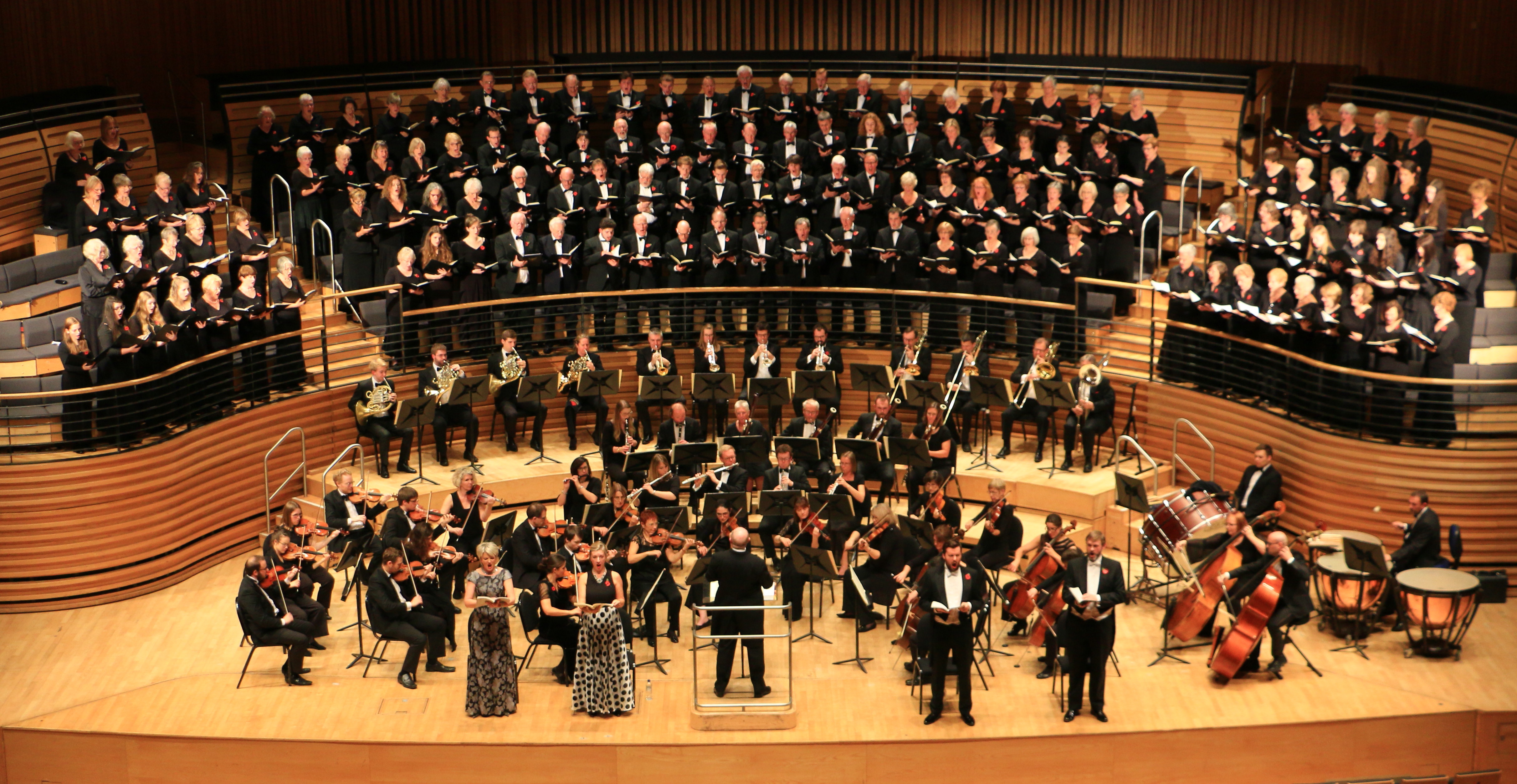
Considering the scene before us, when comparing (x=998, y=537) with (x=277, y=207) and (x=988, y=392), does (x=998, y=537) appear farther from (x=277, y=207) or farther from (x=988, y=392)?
(x=277, y=207)

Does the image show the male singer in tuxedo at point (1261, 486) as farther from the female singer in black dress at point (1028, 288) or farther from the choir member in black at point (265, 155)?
the choir member in black at point (265, 155)

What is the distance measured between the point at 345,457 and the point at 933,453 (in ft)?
15.7

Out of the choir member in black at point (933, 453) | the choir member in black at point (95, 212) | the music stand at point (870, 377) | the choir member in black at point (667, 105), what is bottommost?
the choir member in black at point (933, 453)

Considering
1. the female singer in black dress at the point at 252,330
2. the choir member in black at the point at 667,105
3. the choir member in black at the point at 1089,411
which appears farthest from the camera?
the choir member in black at the point at 667,105

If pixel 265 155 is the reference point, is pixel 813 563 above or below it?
below

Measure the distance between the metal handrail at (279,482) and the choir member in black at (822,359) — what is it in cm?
398

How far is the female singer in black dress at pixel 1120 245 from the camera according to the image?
45.4 feet

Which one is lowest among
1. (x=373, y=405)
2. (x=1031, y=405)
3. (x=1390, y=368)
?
(x=1031, y=405)

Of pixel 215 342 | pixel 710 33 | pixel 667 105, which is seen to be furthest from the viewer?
pixel 710 33

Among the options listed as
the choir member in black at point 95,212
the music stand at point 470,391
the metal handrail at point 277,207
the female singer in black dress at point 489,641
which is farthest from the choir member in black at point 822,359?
the choir member in black at point 95,212

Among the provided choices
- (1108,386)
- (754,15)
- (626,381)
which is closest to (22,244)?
(626,381)

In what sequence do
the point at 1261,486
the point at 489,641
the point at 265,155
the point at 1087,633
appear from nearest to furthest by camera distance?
1. the point at 1087,633
2. the point at 489,641
3. the point at 1261,486
4. the point at 265,155

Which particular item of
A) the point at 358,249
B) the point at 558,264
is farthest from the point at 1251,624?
the point at 358,249

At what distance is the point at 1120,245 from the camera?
45.7 ft
